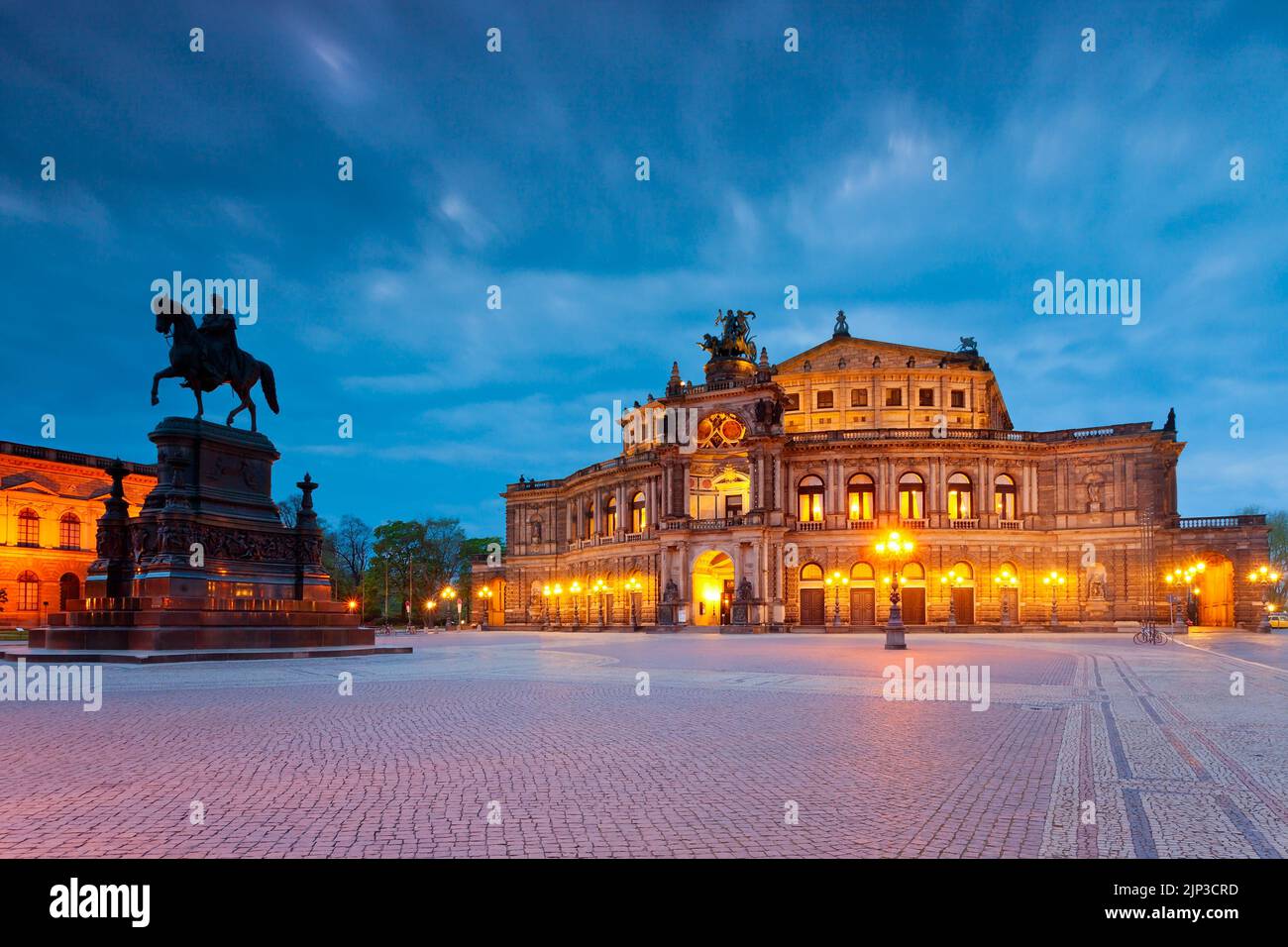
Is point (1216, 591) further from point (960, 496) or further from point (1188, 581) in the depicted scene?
point (960, 496)

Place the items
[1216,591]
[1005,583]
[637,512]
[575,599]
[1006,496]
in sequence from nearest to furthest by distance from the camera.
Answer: [1005,583], [1216,591], [1006,496], [637,512], [575,599]

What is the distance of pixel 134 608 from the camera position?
26.8 metres

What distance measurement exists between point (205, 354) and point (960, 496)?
2392 inches

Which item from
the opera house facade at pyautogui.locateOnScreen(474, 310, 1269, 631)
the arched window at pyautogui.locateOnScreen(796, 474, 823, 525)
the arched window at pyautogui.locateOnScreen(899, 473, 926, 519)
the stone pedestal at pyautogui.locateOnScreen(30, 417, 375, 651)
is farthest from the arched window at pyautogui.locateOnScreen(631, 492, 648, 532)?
the stone pedestal at pyautogui.locateOnScreen(30, 417, 375, 651)

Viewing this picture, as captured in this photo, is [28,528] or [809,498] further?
[28,528]

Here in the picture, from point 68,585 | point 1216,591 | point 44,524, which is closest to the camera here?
point 1216,591

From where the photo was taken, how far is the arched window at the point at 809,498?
249ft

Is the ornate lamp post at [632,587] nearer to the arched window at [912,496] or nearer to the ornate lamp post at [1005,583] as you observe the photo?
the arched window at [912,496]

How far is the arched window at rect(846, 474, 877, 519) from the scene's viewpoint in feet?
245

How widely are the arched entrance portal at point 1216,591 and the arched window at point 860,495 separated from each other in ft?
82.5

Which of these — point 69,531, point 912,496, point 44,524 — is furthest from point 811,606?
point 44,524

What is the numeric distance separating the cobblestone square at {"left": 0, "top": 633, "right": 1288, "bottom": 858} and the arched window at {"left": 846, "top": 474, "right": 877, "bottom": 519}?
56.5 meters

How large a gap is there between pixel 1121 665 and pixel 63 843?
1079 inches

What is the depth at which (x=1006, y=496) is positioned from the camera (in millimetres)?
74125
